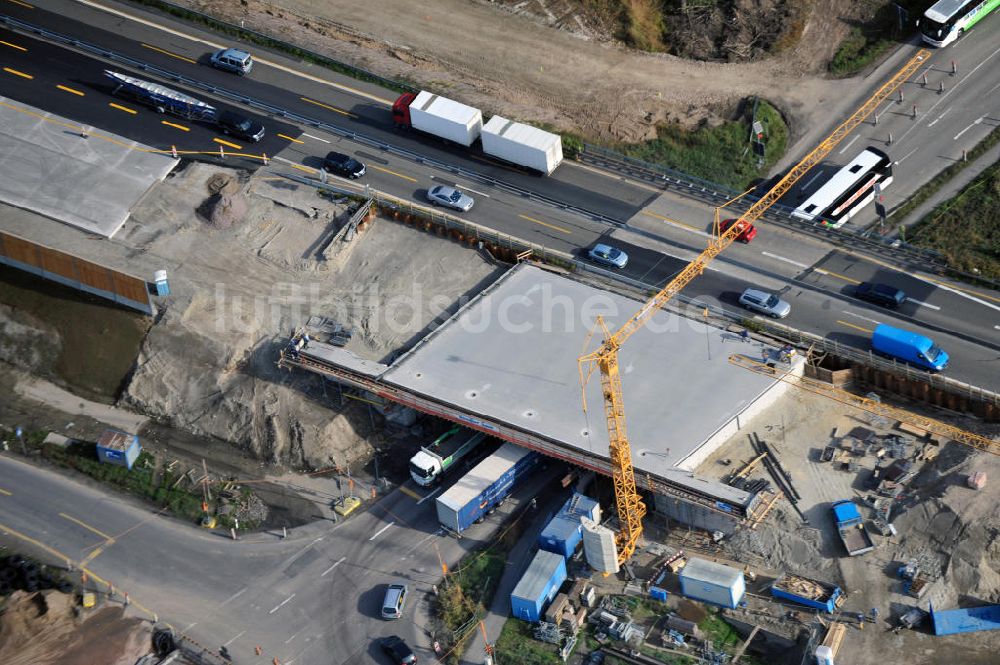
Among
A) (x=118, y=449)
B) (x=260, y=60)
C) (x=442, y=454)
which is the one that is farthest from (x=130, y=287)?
(x=260, y=60)

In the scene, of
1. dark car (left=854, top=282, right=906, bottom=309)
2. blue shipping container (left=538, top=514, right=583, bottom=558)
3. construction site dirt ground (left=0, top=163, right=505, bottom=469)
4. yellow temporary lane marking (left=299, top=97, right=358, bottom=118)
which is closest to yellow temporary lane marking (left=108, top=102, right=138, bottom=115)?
construction site dirt ground (left=0, top=163, right=505, bottom=469)

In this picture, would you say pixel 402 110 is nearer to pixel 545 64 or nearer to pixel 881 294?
pixel 545 64

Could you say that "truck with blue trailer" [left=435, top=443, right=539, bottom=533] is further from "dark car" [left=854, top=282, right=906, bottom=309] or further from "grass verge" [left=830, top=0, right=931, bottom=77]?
"grass verge" [left=830, top=0, right=931, bottom=77]

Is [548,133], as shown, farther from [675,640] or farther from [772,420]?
[675,640]

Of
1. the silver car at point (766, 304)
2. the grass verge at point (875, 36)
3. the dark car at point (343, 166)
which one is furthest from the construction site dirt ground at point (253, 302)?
the grass verge at point (875, 36)

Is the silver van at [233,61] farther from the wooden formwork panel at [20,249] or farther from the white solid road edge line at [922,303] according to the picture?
→ the white solid road edge line at [922,303]

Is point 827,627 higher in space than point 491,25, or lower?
lower

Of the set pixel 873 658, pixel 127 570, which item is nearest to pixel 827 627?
pixel 873 658
